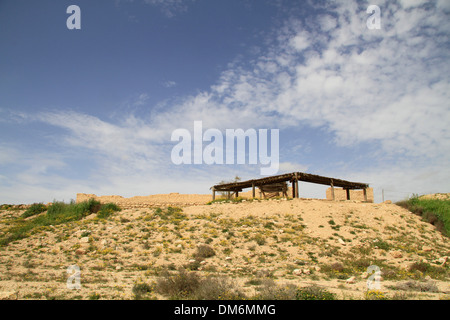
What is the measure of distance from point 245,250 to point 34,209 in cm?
2098

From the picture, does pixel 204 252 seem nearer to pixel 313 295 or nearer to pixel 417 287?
pixel 313 295

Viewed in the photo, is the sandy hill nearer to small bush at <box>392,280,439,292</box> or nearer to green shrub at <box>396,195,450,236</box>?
small bush at <box>392,280,439,292</box>

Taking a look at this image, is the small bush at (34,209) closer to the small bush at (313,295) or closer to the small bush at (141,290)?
the small bush at (141,290)

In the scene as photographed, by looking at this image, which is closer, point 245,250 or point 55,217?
point 245,250

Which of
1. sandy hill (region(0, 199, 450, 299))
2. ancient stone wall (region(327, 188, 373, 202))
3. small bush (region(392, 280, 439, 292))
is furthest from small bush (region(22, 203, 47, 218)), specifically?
ancient stone wall (region(327, 188, 373, 202))

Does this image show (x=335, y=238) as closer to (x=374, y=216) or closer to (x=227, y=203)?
(x=374, y=216)

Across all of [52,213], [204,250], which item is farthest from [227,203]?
[52,213]

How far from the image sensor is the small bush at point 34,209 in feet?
77.4

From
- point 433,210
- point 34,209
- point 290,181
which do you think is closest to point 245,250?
point 290,181

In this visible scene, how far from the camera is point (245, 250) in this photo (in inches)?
579

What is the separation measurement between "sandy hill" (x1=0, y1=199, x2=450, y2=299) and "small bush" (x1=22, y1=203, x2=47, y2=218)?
113cm

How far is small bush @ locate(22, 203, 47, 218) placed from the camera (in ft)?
77.4
